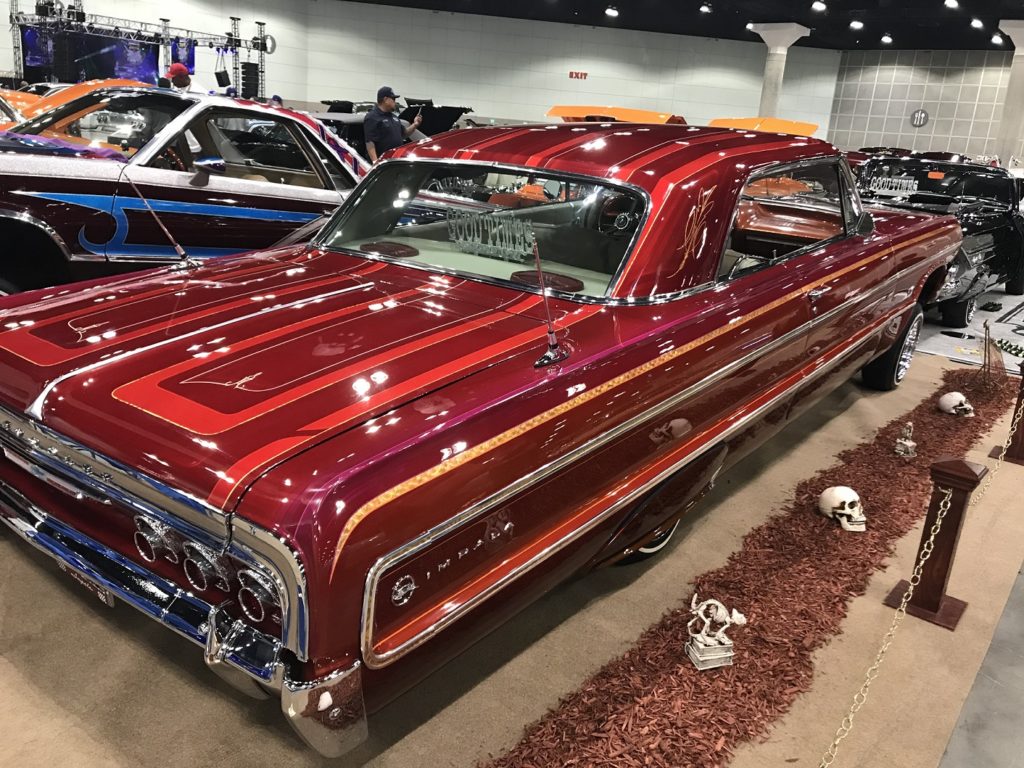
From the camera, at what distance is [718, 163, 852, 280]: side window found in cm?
354

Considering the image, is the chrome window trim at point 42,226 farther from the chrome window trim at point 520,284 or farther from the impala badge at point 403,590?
the impala badge at point 403,590

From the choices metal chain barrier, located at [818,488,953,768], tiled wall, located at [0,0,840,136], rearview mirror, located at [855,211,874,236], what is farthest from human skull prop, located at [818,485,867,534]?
tiled wall, located at [0,0,840,136]

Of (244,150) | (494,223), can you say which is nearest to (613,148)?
(494,223)

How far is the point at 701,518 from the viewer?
3236 millimetres

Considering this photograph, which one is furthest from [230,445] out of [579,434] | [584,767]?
[584,767]

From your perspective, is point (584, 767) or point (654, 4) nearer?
point (584, 767)

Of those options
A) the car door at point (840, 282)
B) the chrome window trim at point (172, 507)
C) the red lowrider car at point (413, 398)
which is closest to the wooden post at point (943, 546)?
the red lowrider car at point (413, 398)

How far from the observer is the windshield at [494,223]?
2.62 meters

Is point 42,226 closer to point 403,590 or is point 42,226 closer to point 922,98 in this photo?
point 403,590

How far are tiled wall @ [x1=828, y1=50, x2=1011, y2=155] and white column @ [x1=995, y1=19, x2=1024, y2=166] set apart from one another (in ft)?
4.41

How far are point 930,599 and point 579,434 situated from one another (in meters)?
1.60

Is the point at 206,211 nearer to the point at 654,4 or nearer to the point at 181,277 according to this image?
the point at 181,277

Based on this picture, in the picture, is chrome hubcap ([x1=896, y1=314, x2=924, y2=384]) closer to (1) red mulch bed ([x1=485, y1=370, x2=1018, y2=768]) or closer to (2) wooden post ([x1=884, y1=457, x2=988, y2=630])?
(1) red mulch bed ([x1=485, y1=370, x2=1018, y2=768])

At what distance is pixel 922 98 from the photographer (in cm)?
1984
